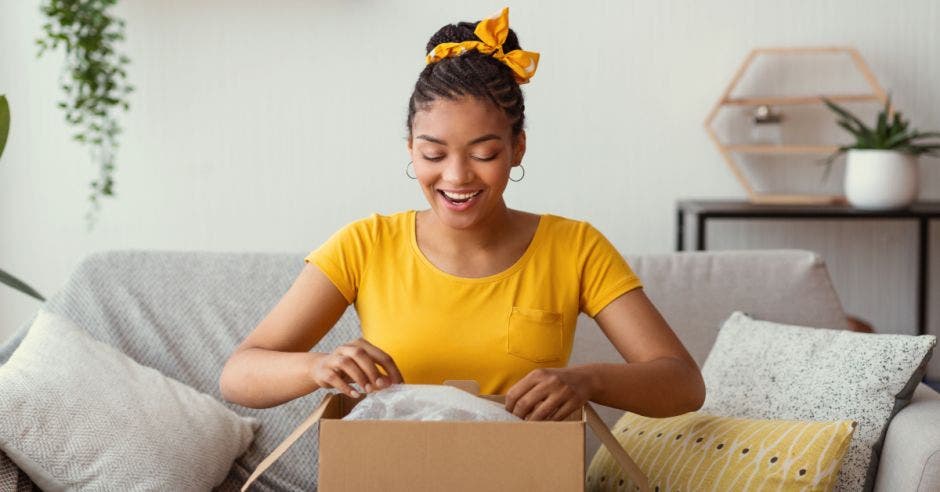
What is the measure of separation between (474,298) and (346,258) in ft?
0.66

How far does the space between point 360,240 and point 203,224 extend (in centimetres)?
205

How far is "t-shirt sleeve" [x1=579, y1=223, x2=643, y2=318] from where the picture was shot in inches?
65.9

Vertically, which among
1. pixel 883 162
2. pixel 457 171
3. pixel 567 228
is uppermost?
pixel 457 171

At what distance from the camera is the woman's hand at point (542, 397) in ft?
4.10

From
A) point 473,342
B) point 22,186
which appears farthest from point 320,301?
point 22,186

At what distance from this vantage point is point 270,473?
2057 mm

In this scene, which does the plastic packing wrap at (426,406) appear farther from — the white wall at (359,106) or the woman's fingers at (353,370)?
the white wall at (359,106)

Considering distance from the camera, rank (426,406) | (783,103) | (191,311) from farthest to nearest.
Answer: (783,103) → (191,311) → (426,406)

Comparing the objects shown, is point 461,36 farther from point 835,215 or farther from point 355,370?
point 835,215

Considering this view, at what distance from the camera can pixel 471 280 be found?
166 centimetres

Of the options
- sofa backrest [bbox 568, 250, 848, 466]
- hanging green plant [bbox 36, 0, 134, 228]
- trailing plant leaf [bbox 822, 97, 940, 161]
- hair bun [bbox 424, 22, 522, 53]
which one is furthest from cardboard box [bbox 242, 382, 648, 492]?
trailing plant leaf [bbox 822, 97, 940, 161]

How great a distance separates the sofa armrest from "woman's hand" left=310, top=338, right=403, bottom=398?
0.75 metres

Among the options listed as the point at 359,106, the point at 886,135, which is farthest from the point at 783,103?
the point at 359,106

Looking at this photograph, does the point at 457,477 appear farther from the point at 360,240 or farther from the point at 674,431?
the point at 674,431
